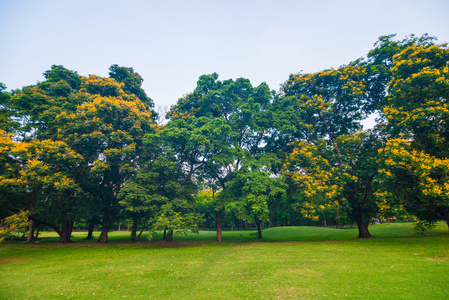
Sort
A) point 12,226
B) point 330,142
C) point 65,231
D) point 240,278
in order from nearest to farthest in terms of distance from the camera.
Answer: point 240,278
point 12,226
point 65,231
point 330,142

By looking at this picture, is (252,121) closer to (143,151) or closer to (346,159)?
(346,159)

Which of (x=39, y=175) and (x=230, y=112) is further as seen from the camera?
(x=230, y=112)

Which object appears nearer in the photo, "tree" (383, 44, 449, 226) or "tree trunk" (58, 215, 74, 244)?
"tree" (383, 44, 449, 226)

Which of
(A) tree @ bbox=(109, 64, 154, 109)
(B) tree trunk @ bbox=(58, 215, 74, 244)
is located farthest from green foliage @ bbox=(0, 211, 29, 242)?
(A) tree @ bbox=(109, 64, 154, 109)

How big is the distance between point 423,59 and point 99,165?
31.5 metres

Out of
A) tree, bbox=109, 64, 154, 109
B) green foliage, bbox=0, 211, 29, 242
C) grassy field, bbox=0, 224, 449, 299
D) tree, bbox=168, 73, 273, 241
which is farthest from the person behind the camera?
tree, bbox=109, 64, 154, 109

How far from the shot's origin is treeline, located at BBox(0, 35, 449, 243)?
660 inches

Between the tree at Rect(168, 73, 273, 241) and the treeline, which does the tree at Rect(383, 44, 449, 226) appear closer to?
the treeline

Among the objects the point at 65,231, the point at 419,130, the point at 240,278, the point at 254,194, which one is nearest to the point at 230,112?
the point at 254,194

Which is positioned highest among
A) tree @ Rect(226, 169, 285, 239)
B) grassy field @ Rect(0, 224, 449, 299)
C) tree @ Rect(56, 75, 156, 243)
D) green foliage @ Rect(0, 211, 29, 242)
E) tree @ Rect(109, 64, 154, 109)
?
tree @ Rect(109, 64, 154, 109)

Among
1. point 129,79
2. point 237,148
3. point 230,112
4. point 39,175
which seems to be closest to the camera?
point 39,175

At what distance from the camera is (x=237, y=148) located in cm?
2389

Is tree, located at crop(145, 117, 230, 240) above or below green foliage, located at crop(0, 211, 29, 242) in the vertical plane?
above

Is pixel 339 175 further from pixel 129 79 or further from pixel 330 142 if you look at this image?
pixel 129 79
